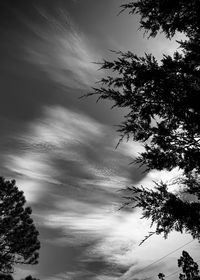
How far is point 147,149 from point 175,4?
13.6ft

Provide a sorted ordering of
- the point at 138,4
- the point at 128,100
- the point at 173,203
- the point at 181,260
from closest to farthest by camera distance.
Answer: the point at 173,203, the point at 128,100, the point at 138,4, the point at 181,260

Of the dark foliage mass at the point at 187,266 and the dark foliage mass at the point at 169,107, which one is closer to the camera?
the dark foliage mass at the point at 169,107

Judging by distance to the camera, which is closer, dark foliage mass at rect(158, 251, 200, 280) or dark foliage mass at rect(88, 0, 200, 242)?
dark foliage mass at rect(88, 0, 200, 242)

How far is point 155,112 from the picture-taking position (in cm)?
846

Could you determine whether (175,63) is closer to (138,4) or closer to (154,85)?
(154,85)

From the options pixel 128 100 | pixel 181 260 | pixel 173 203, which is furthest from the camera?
pixel 181 260

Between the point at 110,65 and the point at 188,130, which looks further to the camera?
the point at 110,65

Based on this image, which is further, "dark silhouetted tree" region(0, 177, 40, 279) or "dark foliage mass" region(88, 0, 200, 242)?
"dark silhouetted tree" region(0, 177, 40, 279)

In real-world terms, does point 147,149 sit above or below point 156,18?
below

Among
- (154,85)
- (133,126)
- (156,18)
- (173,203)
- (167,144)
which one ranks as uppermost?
(156,18)

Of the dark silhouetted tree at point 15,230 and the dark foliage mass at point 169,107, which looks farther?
the dark silhouetted tree at point 15,230

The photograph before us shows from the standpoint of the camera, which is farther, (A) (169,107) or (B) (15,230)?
(B) (15,230)

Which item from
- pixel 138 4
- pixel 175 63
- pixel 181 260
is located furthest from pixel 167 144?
pixel 181 260

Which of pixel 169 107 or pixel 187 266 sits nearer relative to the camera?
pixel 169 107
